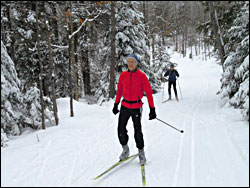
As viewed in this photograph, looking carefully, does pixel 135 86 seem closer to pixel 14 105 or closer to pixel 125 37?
pixel 14 105

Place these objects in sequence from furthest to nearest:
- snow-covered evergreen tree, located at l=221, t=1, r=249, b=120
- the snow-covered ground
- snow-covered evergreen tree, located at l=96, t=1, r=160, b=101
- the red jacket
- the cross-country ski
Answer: snow-covered evergreen tree, located at l=96, t=1, r=160, b=101
snow-covered evergreen tree, located at l=221, t=1, r=249, b=120
the red jacket
the cross-country ski
the snow-covered ground

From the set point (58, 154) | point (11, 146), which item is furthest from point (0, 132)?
point (58, 154)

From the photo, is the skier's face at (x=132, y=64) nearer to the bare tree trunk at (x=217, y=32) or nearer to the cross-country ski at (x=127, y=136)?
the cross-country ski at (x=127, y=136)

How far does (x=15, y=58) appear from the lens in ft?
41.1

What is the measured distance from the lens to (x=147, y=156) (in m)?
5.76

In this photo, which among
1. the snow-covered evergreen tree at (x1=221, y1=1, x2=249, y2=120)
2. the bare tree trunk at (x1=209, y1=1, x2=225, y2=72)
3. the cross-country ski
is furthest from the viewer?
the bare tree trunk at (x1=209, y1=1, x2=225, y2=72)

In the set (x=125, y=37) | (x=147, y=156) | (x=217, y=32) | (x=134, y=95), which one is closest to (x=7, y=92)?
(x=134, y=95)

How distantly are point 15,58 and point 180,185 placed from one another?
11835 millimetres

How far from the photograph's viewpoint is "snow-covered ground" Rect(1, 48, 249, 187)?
4516 mm

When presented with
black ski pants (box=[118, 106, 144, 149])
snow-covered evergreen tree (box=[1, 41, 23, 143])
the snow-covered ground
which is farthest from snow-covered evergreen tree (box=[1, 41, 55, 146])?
black ski pants (box=[118, 106, 144, 149])

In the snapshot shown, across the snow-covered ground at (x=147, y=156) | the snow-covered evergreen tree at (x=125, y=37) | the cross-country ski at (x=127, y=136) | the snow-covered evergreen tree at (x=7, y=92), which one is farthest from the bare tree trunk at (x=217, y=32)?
the snow-covered evergreen tree at (x=7, y=92)

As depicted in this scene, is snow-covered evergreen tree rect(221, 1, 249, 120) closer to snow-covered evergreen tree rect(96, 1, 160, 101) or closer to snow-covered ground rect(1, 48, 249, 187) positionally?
snow-covered ground rect(1, 48, 249, 187)

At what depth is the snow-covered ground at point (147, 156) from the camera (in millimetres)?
4516

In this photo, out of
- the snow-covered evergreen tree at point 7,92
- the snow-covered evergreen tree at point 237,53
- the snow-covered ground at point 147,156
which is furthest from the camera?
the snow-covered evergreen tree at point 237,53
